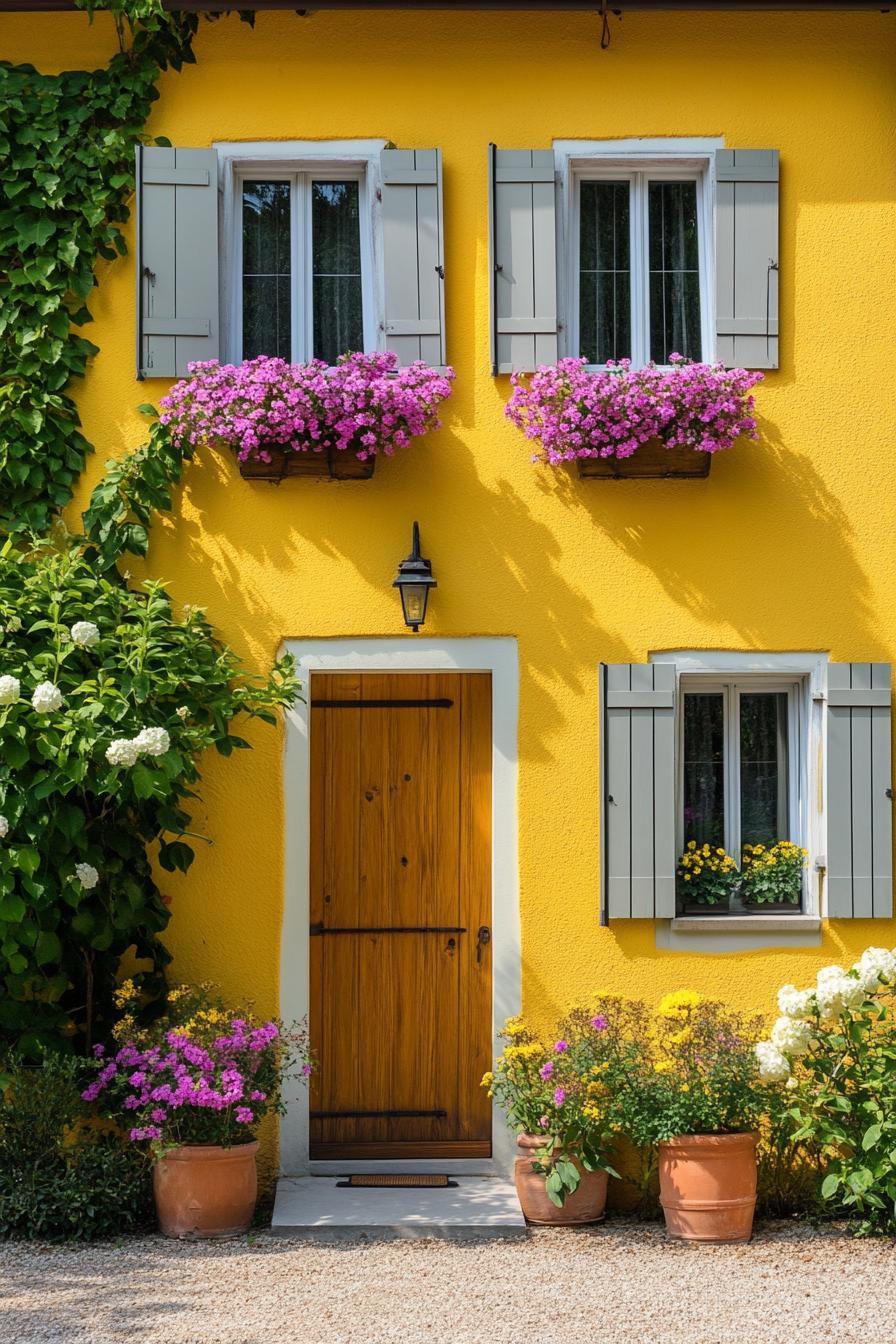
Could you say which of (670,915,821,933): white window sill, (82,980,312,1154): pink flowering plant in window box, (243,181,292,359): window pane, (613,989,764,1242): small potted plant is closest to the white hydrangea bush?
(613,989,764,1242): small potted plant

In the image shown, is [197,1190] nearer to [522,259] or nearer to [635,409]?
[635,409]

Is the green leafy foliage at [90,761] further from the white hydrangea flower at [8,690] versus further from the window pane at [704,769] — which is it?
the window pane at [704,769]

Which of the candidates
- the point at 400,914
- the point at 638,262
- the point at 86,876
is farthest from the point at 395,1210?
the point at 638,262

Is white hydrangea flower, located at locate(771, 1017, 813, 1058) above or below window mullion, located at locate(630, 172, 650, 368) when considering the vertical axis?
below

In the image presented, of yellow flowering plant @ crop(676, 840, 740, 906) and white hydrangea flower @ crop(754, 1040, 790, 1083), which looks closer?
white hydrangea flower @ crop(754, 1040, 790, 1083)

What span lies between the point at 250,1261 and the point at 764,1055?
2.19 meters

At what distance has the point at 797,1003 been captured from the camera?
656 centimetres

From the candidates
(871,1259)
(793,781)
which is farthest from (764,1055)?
(793,781)

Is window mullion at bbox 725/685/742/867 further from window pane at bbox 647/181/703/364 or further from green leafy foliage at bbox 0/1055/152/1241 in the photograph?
green leafy foliage at bbox 0/1055/152/1241

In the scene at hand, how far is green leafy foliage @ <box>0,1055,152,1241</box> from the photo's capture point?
6348 mm

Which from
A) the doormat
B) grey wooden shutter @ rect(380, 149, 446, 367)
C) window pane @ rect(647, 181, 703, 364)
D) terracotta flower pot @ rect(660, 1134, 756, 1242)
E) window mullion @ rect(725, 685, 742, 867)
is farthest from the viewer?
window pane @ rect(647, 181, 703, 364)

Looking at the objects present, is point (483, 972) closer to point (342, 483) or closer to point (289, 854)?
point (289, 854)

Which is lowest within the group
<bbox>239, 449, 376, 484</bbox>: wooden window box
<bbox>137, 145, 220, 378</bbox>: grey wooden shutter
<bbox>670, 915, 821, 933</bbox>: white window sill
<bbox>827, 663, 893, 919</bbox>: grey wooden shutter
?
<bbox>670, 915, 821, 933</bbox>: white window sill

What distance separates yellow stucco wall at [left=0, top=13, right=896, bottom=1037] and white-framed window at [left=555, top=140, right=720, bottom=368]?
255mm
